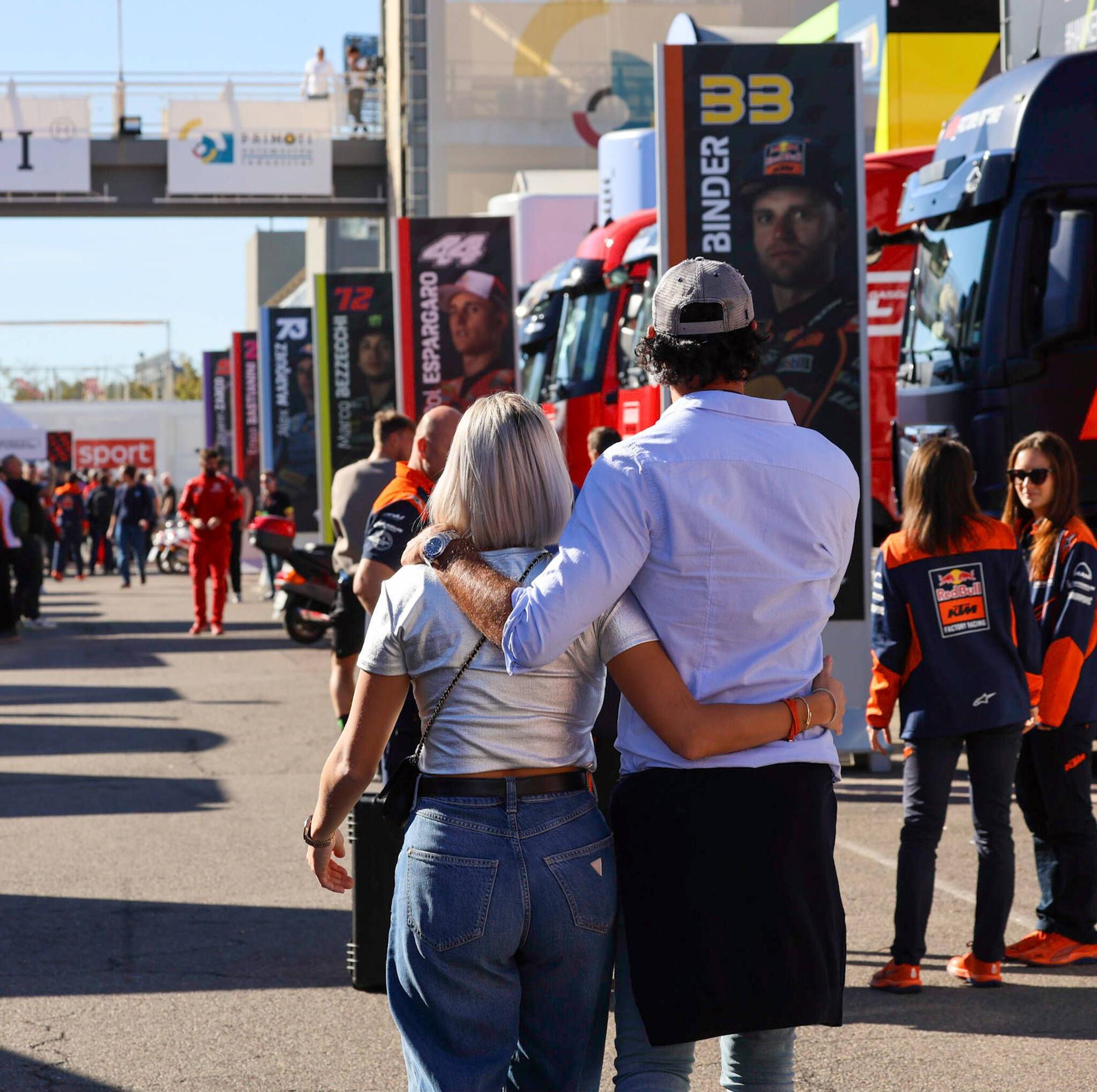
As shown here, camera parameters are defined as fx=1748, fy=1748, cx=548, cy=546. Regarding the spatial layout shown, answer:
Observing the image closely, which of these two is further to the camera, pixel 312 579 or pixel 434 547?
pixel 312 579

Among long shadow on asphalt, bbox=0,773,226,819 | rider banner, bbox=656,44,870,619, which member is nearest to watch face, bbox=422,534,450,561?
long shadow on asphalt, bbox=0,773,226,819

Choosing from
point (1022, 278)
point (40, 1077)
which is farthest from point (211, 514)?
point (40, 1077)

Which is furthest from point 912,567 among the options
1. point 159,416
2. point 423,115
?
point 159,416

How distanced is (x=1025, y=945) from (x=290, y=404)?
21.3 m

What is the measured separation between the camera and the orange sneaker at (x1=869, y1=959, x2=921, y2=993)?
541 cm

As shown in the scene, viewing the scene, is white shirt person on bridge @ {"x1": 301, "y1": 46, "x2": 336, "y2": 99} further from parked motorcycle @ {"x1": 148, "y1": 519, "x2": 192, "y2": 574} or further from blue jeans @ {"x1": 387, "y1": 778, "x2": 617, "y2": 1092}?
blue jeans @ {"x1": 387, "y1": 778, "x2": 617, "y2": 1092}

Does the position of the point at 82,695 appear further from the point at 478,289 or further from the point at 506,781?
the point at 506,781

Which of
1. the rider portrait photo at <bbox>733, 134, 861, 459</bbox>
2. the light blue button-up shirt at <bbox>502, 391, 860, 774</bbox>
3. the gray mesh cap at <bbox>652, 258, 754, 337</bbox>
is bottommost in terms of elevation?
the light blue button-up shirt at <bbox>502, 391, 860, 774</bbox>

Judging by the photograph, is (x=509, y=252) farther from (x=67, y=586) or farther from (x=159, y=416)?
(x=159, y=416)

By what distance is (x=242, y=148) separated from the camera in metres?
36.9

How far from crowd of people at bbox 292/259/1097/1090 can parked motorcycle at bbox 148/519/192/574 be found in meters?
31.7

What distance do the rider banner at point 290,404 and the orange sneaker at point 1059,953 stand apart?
20636 mm

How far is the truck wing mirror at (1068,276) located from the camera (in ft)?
38.5

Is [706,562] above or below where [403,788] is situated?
above
